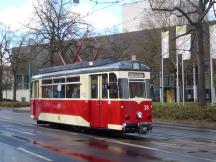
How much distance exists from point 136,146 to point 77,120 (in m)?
6.48

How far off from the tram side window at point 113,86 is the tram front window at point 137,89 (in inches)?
25.5

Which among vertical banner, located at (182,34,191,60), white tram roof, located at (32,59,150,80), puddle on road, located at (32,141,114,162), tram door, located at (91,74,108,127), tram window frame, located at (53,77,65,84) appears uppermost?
vertical banner, located at (182,34,191,60)

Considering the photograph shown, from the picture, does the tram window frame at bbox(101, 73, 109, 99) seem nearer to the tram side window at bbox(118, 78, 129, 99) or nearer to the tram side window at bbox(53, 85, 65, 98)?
the tram side window at bbox(118, 78, 129, 99)

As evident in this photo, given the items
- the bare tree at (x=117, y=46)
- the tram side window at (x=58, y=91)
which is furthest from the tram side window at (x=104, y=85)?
the bare tree at (x=117, y=46)

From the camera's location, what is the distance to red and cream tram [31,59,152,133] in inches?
794

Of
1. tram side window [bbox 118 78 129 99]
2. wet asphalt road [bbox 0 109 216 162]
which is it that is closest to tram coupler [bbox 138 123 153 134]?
wet asphalt road [bbox 0 109 216 162]

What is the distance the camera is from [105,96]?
68.7ft

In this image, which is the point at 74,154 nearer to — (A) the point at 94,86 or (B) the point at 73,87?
(A) the point at 94,86

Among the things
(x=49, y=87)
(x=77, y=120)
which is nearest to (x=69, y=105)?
(x=77, y=120)

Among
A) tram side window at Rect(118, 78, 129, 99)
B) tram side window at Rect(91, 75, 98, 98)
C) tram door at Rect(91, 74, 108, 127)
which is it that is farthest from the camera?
tram side window at Rect(91, 75, 98, 98)

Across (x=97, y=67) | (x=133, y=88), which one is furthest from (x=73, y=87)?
(x=133, y=88)

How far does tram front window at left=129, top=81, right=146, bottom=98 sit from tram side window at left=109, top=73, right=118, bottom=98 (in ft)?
2.13

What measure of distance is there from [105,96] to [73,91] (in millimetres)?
3194

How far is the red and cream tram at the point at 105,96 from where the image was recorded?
2017 centimetres
